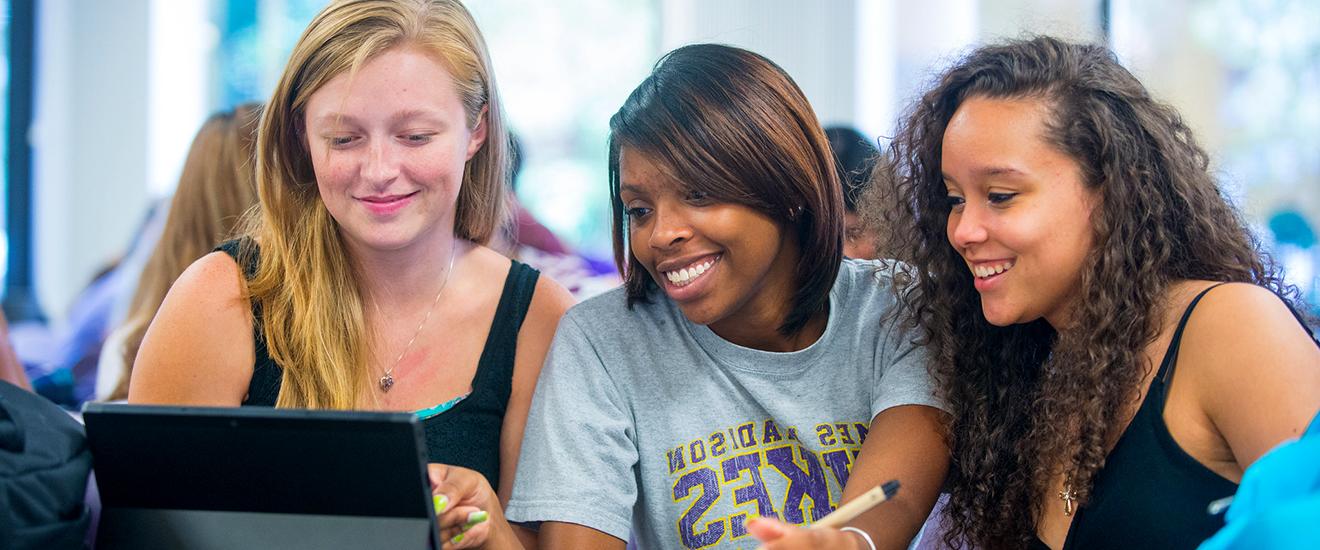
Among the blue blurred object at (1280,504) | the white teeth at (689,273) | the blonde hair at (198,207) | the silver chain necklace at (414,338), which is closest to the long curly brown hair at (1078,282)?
the white teeth at (689,273)

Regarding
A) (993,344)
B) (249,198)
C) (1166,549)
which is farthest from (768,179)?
(249,198)

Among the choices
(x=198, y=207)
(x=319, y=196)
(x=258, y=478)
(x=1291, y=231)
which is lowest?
(x=1291, y=231)

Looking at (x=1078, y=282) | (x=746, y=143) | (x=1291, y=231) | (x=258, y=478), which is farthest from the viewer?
(x=1291, y=231)

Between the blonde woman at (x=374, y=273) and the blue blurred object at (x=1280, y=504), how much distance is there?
2.90 ft

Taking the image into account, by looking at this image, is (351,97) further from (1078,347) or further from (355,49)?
(1078,347)

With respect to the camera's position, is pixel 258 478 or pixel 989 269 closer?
pixel 258 478

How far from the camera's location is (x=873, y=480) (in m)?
1.29

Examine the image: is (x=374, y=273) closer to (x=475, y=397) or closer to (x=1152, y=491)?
(x=475, y=397)

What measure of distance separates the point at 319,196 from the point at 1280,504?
3.74ft

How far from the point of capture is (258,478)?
102 cm

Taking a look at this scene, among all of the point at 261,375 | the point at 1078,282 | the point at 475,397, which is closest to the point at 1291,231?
the point at 1078,282

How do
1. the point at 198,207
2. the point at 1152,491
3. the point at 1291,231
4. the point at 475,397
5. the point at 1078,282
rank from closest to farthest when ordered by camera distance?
the point at 1152,491, the point at 1078,282, the point at 475,397, the point at 198,207, the point at 1291,231

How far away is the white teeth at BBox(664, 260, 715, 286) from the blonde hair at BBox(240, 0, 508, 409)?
341 mm

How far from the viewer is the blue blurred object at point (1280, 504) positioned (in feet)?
2.40
